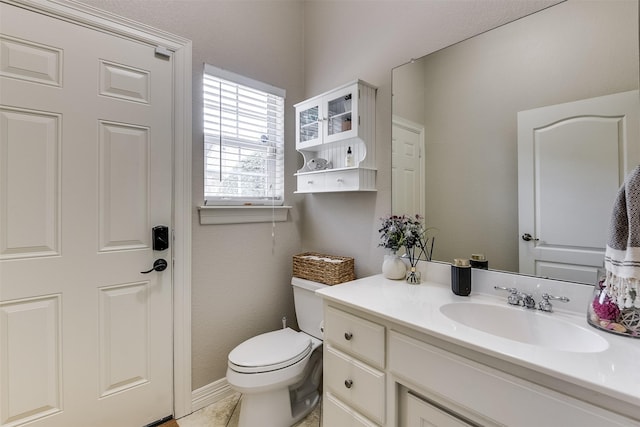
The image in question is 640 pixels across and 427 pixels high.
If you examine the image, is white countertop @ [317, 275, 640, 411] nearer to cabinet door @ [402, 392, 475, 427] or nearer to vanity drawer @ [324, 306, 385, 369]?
vanity drawer @ [324, 306, 385, 369]

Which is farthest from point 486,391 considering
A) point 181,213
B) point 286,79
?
point 286,79

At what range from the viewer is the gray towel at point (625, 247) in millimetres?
777

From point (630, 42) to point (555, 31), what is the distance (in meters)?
0.23

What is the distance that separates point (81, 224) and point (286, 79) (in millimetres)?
1542

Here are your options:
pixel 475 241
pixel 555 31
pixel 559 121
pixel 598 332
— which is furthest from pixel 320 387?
pixel 555 31

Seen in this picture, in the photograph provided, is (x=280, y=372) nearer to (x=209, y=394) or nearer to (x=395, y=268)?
(x=209, y=394)

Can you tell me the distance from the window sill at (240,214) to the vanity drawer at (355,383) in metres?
0.98

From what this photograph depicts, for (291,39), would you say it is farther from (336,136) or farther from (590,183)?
(590,183)

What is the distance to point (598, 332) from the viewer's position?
862mm

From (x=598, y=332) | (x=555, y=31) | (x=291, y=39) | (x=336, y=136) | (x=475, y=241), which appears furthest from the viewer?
(x=291, y=39)

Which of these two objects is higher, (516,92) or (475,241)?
(516,92)

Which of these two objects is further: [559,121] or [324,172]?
[324,172]

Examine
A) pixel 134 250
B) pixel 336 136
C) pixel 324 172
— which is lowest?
pixel 134 250

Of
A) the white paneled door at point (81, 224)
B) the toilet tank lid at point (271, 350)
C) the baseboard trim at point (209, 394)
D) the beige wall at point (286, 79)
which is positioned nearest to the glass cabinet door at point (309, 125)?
the beige wall at point (286, 79)
